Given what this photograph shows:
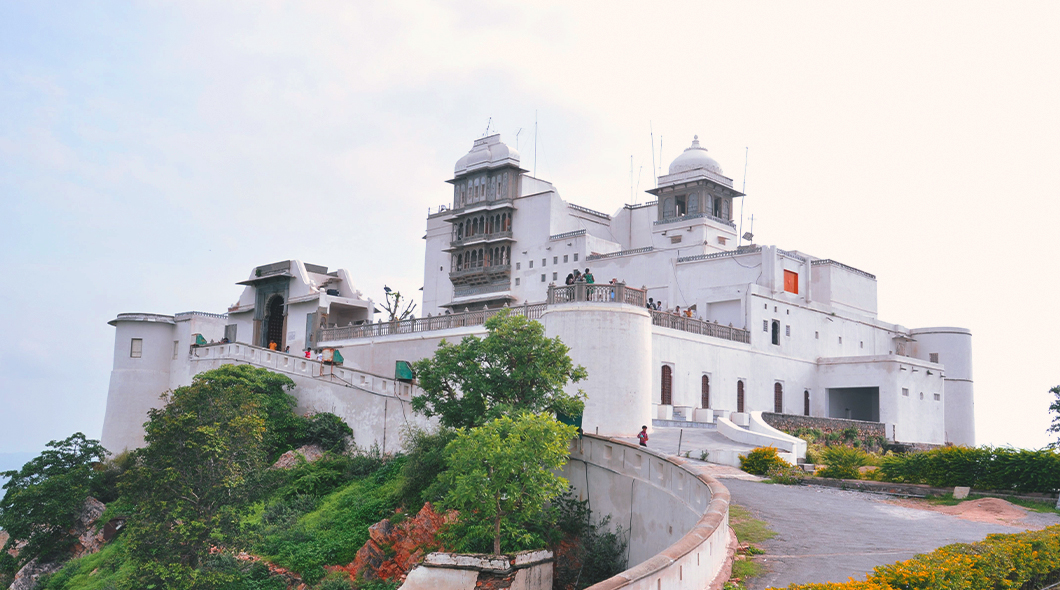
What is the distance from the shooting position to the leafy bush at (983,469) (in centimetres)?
2061

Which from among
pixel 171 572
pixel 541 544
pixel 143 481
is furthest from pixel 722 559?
pixel 143 481

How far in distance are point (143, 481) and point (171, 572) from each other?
3.00 meters

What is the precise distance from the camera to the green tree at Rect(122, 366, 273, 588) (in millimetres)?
24078

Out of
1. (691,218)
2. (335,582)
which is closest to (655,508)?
(335,582)

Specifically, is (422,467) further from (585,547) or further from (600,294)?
(600,294)

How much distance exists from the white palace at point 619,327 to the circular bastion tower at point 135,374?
7 centimetres

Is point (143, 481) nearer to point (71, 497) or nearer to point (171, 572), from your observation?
point (171, 572)

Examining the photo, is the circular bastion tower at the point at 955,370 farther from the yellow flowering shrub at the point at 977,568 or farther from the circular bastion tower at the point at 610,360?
the yellow flowering shrub at the point at 977,568

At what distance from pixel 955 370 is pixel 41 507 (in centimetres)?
4816

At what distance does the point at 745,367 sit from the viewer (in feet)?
136

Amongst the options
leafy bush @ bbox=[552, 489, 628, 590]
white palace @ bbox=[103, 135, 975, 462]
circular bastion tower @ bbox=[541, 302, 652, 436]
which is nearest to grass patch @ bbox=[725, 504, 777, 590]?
leafy bush @ bbox=[552, 489, 628, 590]

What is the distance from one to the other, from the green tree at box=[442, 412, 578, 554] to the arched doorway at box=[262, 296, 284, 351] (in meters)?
32.2

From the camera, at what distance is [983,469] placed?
21.8 meters

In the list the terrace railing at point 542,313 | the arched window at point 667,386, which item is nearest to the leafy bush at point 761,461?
the terrace railing at point 542,313
